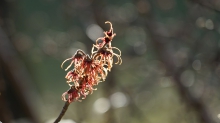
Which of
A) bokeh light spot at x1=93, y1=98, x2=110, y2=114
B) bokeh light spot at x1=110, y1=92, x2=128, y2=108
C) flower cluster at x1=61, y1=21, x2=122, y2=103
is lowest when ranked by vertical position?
bokeh light spot at x1=93, y1=98, x2=110, y2=114

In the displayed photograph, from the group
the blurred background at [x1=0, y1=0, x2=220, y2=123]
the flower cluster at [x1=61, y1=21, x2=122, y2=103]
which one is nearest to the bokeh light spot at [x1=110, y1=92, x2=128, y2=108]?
the blurred background at [x1=0, y1=0, x2=220, y2=123]

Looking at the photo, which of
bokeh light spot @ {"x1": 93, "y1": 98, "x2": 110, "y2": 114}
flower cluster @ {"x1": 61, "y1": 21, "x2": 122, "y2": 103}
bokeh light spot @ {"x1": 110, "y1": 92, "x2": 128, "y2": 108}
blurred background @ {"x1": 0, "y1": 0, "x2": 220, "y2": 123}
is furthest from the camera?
bokeh light spot @ {"x1": 93, "y1": 98, "x2": 110, "y2": 114}

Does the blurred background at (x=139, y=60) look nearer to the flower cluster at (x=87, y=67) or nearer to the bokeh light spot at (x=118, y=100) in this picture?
the bokeh light spot at (x=118, y=100)

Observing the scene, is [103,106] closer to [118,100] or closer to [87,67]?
[118,100]

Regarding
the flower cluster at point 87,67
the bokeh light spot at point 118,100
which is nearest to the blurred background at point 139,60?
the bokeh light spot at point 118,100

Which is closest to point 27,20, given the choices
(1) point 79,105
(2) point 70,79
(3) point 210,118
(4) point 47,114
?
(4) point 47,114

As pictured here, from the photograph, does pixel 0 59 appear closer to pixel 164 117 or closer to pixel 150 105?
pixel 150 105

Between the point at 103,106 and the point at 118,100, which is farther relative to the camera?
the point at 103,106

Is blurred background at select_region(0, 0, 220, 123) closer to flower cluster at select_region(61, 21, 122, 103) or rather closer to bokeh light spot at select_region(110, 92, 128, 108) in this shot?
bokeh light spot at select_region(110, 92, 128, 108)

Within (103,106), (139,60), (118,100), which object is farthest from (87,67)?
(139,60)

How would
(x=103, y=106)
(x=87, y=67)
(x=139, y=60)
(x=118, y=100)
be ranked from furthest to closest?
(x=139, y=60) < (x=103, y=106) < (x=118, y=100) < (x=87, y=67)

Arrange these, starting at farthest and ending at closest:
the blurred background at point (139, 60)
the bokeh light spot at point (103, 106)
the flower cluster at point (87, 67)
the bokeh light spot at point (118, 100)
Result: the bokeh light spot at point (103, 106) → the bokeh light spot at point (118, 100) → the blurred background at point (139, 60) → the flower cluster at point (87, 67)
